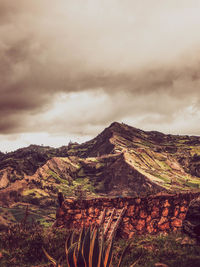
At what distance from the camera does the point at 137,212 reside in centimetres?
967

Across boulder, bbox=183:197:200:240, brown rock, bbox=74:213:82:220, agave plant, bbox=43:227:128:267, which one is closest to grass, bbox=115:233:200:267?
boulder, bbox=183:197:200:240

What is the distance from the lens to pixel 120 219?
922 centimetres

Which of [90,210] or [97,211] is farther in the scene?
[90,210]

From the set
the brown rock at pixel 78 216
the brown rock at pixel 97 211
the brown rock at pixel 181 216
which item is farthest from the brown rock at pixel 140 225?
the brown rock at pixel 78 216

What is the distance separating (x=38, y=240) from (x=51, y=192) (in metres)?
186

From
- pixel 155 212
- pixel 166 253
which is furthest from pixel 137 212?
pixel 166 253

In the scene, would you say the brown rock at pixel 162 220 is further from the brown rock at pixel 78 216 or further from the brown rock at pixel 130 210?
the brown rock at pixel 78 216

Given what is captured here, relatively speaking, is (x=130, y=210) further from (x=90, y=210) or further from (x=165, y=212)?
(x=90, y=210)

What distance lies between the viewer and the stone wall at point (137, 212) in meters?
9.12

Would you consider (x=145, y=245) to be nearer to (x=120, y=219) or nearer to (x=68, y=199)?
(x=120, y=219)

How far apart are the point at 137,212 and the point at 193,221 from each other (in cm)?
352

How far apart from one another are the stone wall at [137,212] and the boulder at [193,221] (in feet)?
8.13

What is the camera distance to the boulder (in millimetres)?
6230

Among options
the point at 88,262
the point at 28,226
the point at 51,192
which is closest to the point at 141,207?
the point at 28,226
